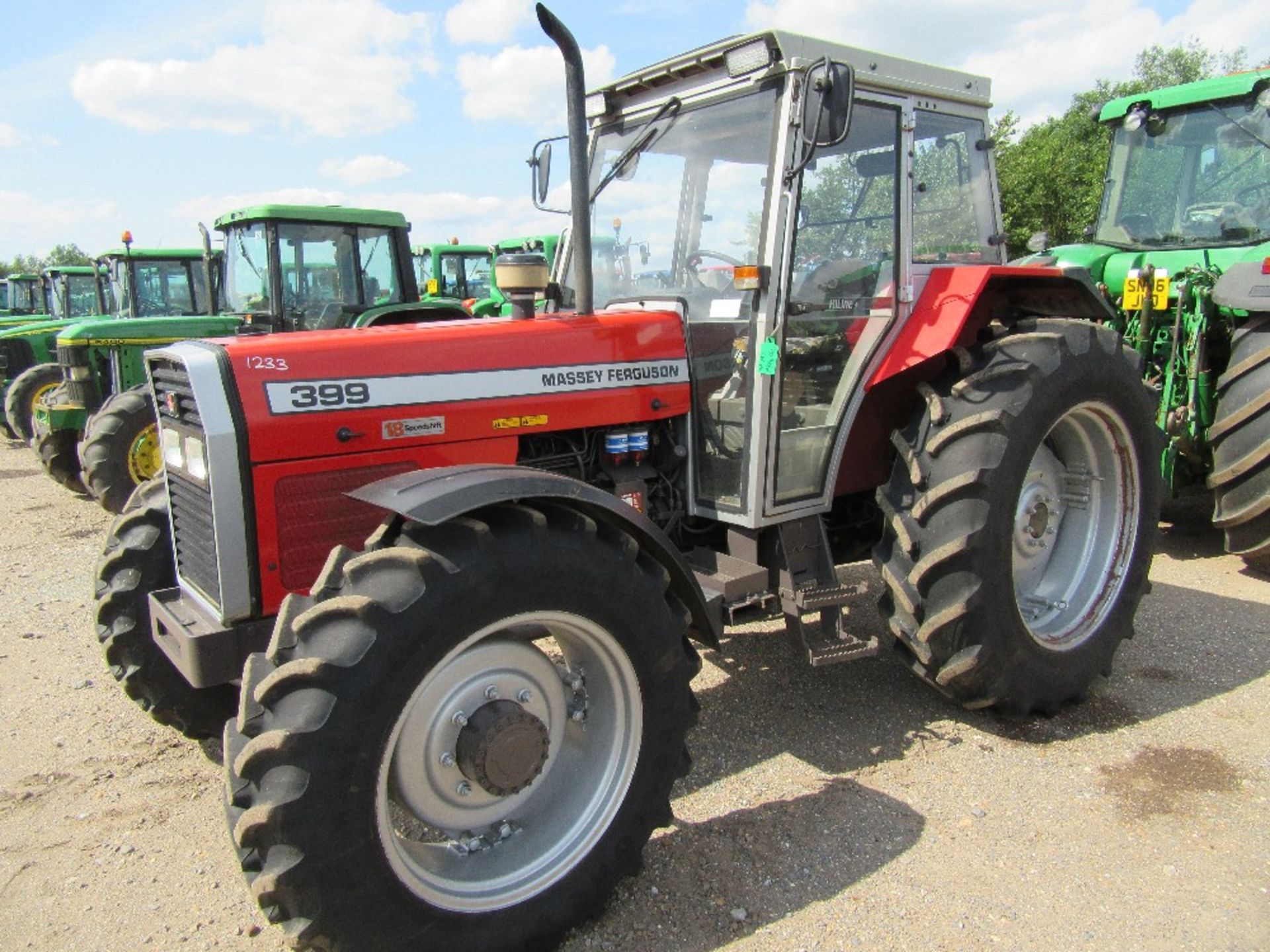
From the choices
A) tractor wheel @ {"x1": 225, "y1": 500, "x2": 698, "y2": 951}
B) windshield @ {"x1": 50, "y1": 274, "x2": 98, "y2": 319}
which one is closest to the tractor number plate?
tractor wheel @ {"x1": 225, "y1": 500, "x2": 698, "y2": 951}

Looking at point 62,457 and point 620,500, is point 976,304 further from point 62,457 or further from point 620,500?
point 62,457

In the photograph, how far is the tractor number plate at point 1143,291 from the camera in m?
5.84

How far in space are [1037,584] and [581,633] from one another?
2518 millimetres

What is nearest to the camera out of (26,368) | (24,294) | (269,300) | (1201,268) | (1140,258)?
(1201,268)

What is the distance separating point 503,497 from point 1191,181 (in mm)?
6102

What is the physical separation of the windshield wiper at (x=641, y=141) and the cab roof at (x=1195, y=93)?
4430 mm

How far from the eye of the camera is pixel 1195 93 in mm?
6273

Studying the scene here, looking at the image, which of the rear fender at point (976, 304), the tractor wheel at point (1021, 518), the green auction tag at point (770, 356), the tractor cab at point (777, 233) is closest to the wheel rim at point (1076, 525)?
the tractor wheel at point (1021, 518)

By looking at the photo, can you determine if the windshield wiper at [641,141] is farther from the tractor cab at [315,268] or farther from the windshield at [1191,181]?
the tractor cab at [315,268]

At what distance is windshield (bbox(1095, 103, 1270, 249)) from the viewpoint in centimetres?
599


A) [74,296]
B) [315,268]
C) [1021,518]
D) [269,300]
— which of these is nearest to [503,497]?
[1021,518]

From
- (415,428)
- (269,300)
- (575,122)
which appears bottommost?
(415,428)

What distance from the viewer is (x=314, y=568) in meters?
2.73

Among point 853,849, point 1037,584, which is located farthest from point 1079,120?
point 853,849
